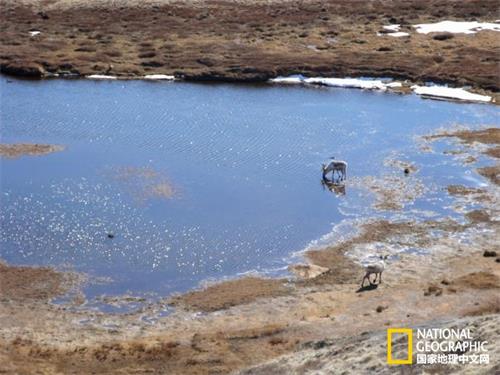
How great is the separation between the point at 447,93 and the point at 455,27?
2109cm

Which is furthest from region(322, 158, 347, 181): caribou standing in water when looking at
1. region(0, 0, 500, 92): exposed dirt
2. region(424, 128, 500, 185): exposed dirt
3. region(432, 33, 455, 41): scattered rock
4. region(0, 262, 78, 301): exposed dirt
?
region(432, 33, 455, 41): scattered rock

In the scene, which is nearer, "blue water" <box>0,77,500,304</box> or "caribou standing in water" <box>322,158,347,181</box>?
"blue water" <box>0,77,500,304</box>

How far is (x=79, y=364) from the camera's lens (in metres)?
30.6

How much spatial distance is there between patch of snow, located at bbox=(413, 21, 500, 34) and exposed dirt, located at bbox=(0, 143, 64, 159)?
141 ft

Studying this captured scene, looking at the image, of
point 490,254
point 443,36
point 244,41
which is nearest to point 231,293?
point 490,254

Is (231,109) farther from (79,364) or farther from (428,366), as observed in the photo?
(428,366)

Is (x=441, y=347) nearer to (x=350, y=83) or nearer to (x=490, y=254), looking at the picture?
(x=490, y=254)

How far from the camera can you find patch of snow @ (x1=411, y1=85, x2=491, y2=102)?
66.4 m

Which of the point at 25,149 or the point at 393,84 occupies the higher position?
the point at 25,149

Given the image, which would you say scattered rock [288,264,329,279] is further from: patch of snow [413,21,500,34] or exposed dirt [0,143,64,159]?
patch of snow [413,21,500,34]

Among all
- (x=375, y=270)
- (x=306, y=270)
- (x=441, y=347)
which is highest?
(x=441, y=347)

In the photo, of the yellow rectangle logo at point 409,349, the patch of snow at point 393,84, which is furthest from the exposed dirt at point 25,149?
the yellow rectangle logo at point 409,349

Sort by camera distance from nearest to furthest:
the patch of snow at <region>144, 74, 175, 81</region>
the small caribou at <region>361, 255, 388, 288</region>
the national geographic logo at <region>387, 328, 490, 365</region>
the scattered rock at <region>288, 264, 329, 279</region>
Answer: the national geographic logo at <region>387, 328, 490, 365</region>, the small caribou at <region>361, 255, 388, 288</region>, the scattered rock at <region>288, 264, 329, 279</region>, the patch of snow at <region>144, 74, 175, 81</region>

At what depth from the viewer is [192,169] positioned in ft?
167
